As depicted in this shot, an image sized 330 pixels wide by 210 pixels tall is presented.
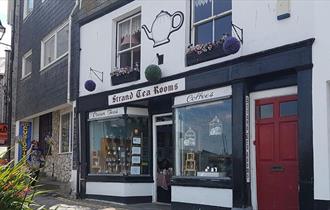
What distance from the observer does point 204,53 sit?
11.1m

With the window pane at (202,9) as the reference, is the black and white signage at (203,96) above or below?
below

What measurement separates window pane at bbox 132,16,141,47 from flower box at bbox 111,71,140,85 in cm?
95

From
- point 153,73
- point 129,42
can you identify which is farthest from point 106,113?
point 153,73

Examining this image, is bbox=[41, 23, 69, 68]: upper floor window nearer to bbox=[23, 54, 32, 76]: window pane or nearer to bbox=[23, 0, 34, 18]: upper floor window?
bbox=[23, 54, 32, 76]: window pane

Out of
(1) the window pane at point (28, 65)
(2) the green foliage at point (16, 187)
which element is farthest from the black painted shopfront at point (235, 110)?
(1) the window pane at point (28, 65)

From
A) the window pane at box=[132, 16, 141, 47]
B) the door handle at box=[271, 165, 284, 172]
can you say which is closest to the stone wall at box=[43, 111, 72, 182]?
the window pane at box=[132, 16, 141, 47]

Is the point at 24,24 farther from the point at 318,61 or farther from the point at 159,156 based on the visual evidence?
the point at 318,61

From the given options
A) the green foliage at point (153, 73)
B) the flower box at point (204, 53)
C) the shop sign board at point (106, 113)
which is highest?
the flower box at point (204, 53)

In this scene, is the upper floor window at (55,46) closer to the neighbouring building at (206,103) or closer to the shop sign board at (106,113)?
the neighbouring building at (206,103)

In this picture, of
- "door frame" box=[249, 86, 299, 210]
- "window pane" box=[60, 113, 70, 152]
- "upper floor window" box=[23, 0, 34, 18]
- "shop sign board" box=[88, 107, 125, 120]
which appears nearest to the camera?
"door frame" box=[249, 86, 299, 210]

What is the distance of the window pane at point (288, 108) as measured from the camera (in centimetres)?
939

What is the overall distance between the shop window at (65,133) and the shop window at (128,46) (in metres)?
5.23

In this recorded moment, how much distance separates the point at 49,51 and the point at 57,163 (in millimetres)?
4347

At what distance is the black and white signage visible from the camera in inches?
419
